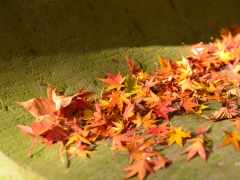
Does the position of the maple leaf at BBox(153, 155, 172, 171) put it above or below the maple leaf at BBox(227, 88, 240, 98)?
below

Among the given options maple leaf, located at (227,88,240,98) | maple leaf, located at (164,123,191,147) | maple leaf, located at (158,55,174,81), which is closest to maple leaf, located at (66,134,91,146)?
maple leaf, located at (164,123,191,147)

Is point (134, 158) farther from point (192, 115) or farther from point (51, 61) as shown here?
point (51, 61)

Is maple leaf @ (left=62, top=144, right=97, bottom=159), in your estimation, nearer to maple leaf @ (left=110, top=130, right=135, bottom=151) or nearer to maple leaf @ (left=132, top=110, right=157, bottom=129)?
maple leaf @ (left=110, top=130, right=135, bottom=151)

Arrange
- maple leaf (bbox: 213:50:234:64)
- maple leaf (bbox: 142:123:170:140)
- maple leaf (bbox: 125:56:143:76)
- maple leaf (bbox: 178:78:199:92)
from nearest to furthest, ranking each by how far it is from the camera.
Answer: maple leaf (bbox: 142:123:170:140)
maple leaf (bbox: 178:78:199:92)
maple leaf (bbox: 125:56:143:76)
maple leaf (bbox: 213:50:234:64)

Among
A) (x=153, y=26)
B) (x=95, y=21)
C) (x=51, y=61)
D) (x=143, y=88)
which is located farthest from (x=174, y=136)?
(x=153, y=26)

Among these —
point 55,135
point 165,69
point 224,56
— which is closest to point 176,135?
point 55,135

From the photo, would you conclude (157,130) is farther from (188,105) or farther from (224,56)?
(224,56)

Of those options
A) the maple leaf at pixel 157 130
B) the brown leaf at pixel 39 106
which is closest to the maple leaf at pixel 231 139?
the maple leaf at pixel 157 130
